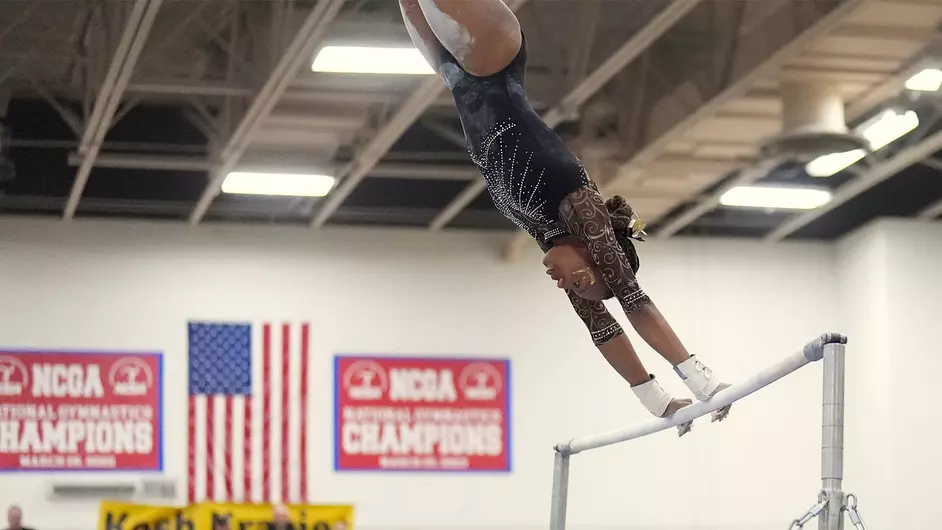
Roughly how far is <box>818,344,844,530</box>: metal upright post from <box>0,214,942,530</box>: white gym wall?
1091 centimetres

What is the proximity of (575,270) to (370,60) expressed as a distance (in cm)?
657

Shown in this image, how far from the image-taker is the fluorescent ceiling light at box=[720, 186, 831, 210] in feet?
47.8

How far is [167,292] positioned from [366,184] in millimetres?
2422

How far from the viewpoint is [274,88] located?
1123cm

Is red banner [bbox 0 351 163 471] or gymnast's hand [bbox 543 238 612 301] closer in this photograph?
gymnast's hand [bbox 543 238 612 301]

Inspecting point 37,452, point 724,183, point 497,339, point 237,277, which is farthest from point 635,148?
point 37,452

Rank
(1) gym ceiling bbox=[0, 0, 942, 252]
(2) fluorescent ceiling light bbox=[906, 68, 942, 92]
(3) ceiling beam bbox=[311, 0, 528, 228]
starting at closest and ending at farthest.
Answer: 1. (1) gym ceiling bbox=[0, 0, 942, 252]
2. (3) ceiling beam bbox=[311, 0, 528, 228]
3. (2) fluorescent ceiling light bbox=[906, 68, 942, 92]

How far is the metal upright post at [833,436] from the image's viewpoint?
3.87m

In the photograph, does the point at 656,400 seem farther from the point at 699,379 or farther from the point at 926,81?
the point at 926,81

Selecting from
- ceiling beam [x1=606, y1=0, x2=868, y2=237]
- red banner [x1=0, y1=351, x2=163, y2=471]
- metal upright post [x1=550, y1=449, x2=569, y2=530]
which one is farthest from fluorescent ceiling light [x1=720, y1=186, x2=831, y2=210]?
metal upright post [x1=550, y1=449, x2=569, y2=530]

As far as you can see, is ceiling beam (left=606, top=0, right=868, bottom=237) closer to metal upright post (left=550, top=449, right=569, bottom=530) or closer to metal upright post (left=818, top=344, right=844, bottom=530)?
metal upright post (left=550, top=449, right=569, bottom=530)

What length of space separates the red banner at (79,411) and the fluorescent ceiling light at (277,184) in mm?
2058

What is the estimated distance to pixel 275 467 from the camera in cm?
1428

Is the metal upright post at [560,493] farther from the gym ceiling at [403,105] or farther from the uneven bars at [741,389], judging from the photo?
the gym ceiling at [403,105]
